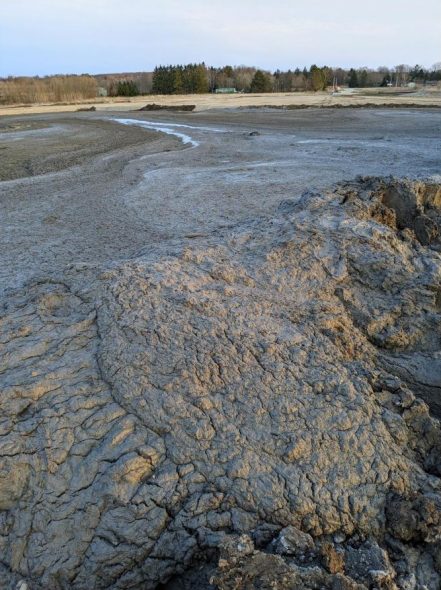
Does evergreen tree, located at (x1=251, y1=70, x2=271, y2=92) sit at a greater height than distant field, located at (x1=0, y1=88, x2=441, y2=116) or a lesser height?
greater

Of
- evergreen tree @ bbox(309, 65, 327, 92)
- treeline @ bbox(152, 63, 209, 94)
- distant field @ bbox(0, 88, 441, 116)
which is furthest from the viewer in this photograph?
evergreen tree @ bbox(309, 65, 327, 92)

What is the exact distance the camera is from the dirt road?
25.6 ft

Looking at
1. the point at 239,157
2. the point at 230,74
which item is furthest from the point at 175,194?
the point at 230,74

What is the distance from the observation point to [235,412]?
3.13 meters

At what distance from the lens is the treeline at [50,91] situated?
189ft

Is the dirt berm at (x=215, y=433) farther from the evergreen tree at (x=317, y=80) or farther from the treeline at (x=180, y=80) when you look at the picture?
the evergreen tree at (x=317, y=80)

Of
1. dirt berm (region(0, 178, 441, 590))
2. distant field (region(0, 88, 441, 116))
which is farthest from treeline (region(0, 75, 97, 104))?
dirt berm (region(0, 178, 441, 590))

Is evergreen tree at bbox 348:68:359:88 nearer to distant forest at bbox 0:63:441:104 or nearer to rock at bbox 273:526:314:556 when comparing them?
distant forest at bbox 0:63:441:104

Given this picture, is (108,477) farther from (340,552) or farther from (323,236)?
(323,236)

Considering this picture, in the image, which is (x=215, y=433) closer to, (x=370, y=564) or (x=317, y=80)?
(x=370, y=564)

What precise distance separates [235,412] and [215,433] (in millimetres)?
197

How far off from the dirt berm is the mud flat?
0.01 meters

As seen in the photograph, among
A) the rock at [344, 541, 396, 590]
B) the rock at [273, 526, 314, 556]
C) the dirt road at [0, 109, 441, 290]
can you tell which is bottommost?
the rock at [344, 541, 396, 590]

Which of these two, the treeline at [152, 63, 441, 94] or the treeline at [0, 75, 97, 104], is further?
the treeline at [152, 63, 441, 94]
